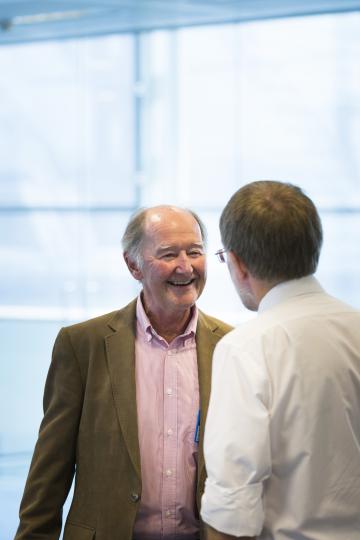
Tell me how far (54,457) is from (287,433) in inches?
39.2

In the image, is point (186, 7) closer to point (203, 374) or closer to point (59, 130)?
point (59, 130)

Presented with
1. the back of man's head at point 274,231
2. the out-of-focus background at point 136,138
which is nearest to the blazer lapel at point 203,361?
the back of man's head at point 274,231

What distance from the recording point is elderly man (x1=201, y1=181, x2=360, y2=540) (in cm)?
150

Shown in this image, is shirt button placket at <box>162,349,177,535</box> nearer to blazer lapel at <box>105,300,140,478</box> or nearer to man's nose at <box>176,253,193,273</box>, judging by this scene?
blazer lapel at <box>105,300,140,478</box>

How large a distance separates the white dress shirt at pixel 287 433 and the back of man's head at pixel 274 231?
0.40 feet

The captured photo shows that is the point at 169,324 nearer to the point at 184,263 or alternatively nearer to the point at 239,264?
the point at 184,263

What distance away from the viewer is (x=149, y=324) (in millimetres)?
2373

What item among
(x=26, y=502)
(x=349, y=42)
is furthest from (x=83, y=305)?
(x=26, y=502)

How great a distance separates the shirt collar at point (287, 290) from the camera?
1.61 m

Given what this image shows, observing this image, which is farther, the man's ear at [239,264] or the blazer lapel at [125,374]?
the blazer lapel at [125,374]

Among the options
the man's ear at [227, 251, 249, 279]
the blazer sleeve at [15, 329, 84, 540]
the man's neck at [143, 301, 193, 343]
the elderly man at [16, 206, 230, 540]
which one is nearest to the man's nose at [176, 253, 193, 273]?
the elderly man at [16, 206, 230, 540]

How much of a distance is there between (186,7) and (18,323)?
284 centimetres

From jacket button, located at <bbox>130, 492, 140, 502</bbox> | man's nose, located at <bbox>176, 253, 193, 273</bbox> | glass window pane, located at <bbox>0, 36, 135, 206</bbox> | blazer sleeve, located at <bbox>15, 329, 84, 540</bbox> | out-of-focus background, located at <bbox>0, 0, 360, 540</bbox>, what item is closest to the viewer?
jacket button, located at <bbox>130, 492, 140, 502</bbox>

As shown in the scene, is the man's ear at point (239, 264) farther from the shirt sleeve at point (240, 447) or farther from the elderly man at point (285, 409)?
the shirt sleeve at point (240, 447)
